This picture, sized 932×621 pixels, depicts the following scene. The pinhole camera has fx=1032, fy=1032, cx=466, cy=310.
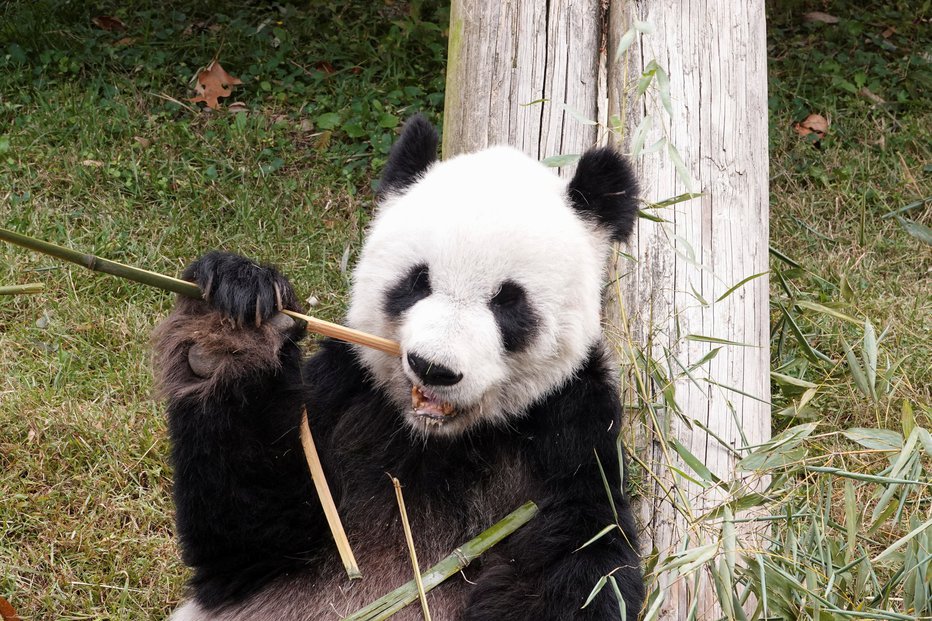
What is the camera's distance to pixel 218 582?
325cm

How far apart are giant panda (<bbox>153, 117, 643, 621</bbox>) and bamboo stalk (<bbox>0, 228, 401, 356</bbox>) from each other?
2.6 inches

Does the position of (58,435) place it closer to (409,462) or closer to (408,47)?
(409,462)

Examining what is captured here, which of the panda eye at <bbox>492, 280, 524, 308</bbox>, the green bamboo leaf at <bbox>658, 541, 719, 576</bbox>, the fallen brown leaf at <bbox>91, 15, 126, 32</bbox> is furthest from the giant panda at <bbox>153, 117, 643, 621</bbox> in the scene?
the fallen brown leaf at <bbox>91, 15, 126, 32</bbox>

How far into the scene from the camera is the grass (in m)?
3.83

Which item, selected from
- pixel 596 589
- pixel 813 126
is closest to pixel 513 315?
pixel 596 589

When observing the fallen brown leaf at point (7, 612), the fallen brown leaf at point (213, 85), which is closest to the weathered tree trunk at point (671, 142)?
the fallen brown leaf at point (7, 612)

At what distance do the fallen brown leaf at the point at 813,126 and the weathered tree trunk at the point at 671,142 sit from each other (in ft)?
8.08

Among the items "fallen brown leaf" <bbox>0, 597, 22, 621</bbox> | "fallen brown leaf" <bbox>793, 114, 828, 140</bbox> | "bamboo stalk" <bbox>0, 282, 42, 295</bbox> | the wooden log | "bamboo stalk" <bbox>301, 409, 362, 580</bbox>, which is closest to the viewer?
"bamboo stalk" <bbox>0, 282, 42, 295</bbox>

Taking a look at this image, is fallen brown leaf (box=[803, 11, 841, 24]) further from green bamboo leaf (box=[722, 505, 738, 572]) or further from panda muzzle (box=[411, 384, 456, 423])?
panda muzzle (box=[411, 384, 456, 423])

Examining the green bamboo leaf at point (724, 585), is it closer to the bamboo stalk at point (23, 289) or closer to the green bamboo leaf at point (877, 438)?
the green bamboo leaf at point (877, 438)

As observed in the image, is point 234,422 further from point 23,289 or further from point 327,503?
point 23,289

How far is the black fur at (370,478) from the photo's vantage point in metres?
3.02

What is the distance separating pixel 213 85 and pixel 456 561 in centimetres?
420

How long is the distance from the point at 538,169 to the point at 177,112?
3.68 meters
